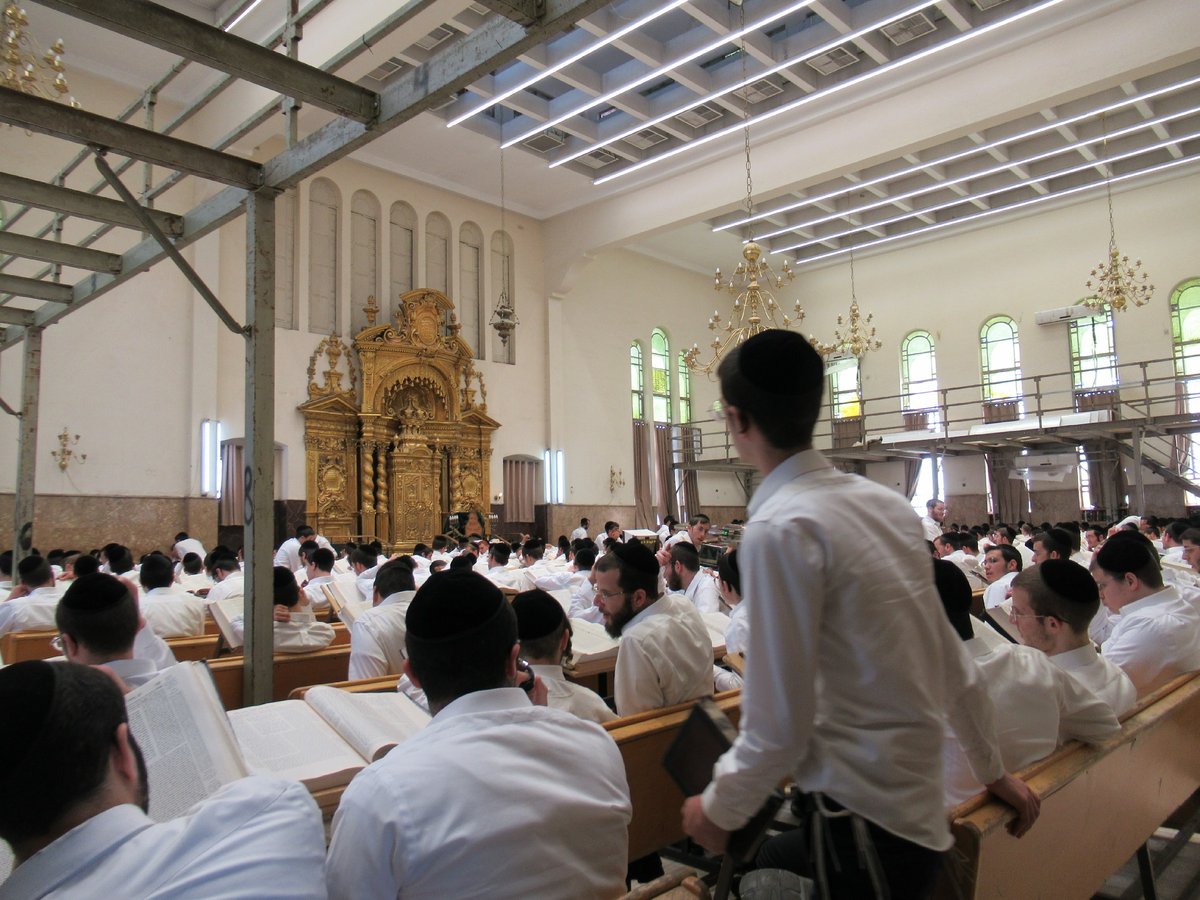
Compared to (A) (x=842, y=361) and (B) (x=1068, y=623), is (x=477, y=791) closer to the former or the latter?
(B) (x=1068, y=623)

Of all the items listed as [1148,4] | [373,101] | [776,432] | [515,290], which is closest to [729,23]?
[1148,4]

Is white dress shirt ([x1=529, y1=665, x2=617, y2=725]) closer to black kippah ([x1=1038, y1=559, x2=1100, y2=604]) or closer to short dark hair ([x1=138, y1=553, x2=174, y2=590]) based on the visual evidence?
black kippah ([x1=1038, y1=559, x2=1100, y2=604])

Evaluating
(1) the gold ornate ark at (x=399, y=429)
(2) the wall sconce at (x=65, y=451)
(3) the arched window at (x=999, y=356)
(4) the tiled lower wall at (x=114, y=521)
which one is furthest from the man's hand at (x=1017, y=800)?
(3) the arched window at (x=999, y=356)

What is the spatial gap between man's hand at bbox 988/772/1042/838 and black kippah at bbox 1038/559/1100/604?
107cm

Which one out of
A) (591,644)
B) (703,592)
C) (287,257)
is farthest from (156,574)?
(287,257)

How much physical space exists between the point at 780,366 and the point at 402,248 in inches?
618

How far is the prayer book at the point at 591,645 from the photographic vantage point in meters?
3.81

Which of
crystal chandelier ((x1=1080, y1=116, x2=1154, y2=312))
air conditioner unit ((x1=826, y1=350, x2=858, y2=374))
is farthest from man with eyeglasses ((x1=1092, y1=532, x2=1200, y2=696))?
air conditioner unit ((x1=826, y1=350, x2=858, y2=374))

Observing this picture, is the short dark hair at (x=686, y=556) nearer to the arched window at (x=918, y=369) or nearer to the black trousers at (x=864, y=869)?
the black trousers at (x=864, y=869)

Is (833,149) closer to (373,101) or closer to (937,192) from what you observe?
(937,192)

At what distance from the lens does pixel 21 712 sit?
1087 millimetres

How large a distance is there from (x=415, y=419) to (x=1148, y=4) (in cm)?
1264

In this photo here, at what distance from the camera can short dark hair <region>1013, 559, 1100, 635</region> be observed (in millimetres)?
2594

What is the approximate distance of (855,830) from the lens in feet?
4.44
